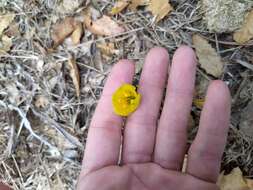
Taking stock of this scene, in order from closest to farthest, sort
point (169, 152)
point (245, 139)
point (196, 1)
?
1. point (169, 152)
2. point (245, 139)
3. point (196, 1)

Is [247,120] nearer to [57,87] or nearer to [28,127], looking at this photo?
[57,87]

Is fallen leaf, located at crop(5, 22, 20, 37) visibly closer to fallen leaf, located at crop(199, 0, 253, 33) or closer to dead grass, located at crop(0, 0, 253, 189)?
dead grass, located at crop(0, 0, 253, 189)

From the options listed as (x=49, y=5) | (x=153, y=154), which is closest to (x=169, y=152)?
(x=153, y=154)

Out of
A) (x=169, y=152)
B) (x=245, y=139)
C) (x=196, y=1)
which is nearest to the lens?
(x=169, y=152)

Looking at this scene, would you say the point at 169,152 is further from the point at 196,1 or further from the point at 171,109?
the point at 196,1

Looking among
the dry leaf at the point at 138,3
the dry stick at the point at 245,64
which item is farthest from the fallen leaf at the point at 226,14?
the dry leaf at the point at 138,3

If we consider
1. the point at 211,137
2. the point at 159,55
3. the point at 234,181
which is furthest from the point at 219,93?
the point at 234,181

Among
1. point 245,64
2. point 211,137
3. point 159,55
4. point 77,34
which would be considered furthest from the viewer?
point 77,34
